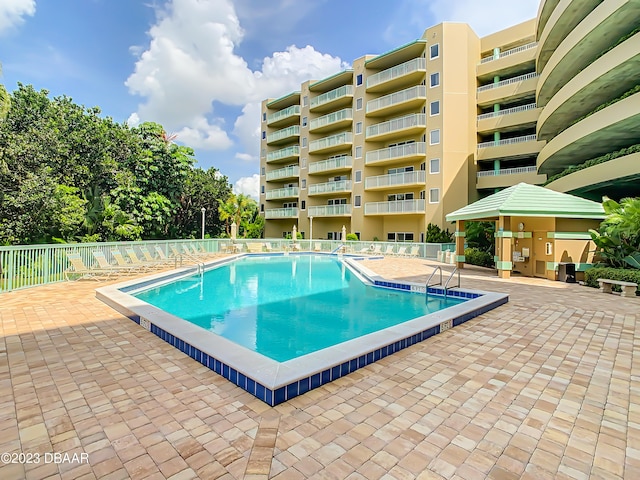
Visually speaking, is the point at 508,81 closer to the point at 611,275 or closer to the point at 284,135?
the point at 611,275

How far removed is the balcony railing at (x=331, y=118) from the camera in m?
29.2

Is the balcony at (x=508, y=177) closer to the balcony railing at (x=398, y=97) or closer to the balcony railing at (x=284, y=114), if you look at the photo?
the balcony railing at (x=398, y=97)

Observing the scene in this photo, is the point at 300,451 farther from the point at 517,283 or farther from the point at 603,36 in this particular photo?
the point at 603,36

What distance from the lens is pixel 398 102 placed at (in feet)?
83.8

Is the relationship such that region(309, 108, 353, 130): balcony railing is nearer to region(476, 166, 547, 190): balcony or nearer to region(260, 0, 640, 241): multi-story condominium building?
region(260, 0, 640, 241): multi-story condominium building

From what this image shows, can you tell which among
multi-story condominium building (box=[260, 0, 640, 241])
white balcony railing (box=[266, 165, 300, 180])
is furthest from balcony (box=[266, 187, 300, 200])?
white balcony railing (box=[266, 165, 300, 180])

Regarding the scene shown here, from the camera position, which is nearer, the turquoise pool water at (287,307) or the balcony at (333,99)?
the turquoise pool water at (287,307)

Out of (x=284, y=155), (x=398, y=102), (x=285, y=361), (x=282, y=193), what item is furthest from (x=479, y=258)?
(x=284, y=155)

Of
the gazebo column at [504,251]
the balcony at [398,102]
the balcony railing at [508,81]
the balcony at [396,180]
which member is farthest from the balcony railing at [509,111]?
the gazebo column at [504,251]

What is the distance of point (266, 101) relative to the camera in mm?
38000

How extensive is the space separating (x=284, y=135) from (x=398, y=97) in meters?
13.8

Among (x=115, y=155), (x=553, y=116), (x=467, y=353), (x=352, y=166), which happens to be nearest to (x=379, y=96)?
(x=352, y=166)

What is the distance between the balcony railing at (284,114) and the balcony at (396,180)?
12.6 m

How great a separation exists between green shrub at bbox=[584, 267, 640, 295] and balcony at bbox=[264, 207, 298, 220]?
2538 cm
